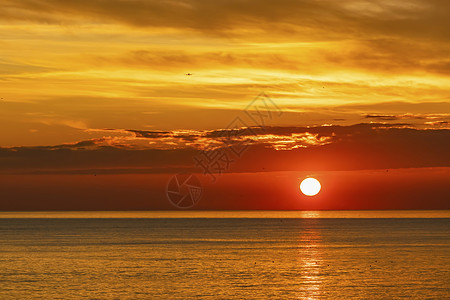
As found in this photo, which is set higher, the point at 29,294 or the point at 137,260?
the point at 137,260

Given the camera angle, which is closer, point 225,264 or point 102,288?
point 102,288

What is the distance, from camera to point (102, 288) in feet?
175

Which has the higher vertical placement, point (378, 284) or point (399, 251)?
point (399, 251)

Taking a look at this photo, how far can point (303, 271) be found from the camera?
64.8 meters

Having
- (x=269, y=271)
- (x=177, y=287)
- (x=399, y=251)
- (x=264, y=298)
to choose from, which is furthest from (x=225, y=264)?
(x=399, y=251)

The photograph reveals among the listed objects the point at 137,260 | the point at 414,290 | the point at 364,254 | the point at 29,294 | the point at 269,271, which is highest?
the point at 364,254

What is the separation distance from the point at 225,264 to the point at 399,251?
99.2ft

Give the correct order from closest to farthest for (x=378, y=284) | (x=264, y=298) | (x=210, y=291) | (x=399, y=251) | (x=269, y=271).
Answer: (x=264, y=298), (x=210, y=291), (x=378, y=284), (x=269, y=271), (x=399, y=251)

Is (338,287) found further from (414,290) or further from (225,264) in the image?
(225,264)

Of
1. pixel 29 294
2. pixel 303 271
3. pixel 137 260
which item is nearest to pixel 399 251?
pixel 303 271

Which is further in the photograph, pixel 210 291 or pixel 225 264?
pixel 225 264

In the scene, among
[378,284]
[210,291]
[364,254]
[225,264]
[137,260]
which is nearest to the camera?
[210,291]

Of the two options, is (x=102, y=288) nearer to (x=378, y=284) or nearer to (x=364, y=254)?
(x=378, y=284)

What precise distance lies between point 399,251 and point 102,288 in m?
49.8
